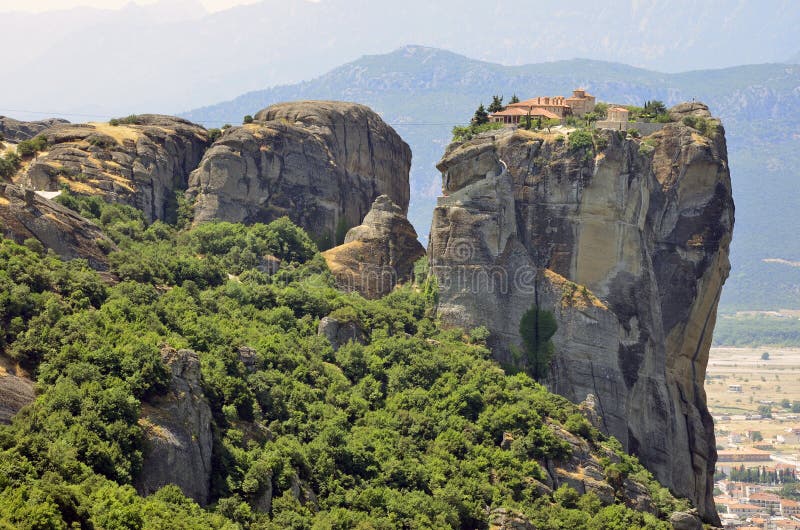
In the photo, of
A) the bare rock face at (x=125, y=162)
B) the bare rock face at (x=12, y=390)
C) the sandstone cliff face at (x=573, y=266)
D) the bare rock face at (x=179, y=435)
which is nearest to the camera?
the bare rock face at (x=12, y=390)

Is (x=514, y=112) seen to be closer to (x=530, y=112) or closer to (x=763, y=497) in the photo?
(x=530, y=112)

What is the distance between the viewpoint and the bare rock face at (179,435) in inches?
2431

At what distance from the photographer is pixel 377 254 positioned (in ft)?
341

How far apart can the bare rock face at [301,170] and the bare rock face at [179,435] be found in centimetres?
4056

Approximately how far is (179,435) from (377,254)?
4198 cm

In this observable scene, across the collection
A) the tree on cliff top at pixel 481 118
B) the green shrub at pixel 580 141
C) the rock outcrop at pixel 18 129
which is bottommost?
the rock outcrop at pixel 18 129

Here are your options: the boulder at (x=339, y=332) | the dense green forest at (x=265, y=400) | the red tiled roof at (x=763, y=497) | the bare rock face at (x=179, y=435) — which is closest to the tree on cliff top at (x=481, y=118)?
the dense green forest at (x=265, y=400)

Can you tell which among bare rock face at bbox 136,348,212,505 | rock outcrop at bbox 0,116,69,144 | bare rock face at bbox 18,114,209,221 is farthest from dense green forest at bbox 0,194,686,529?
rock outcrop at bbox 0,116,69,144

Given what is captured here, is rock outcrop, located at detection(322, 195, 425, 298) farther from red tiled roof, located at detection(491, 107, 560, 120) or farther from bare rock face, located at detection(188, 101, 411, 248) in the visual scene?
red tiled roof, located at detection(491, 107, 560, 120)

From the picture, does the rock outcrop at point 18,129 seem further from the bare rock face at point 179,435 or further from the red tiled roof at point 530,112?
the bare rock face at point 179,435

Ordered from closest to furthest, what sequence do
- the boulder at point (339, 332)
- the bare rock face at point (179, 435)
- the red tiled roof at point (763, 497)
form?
1. the bare rock face at point (179, 435)
2. the boulder at point (339, 332)
3. the red tiled roof at point (763, 497)

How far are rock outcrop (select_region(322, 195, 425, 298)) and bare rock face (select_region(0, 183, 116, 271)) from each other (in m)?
23.3

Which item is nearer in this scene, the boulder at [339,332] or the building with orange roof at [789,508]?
the boulder at [339,332]

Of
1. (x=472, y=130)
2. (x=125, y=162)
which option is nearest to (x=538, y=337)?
(x=472, y=130)
